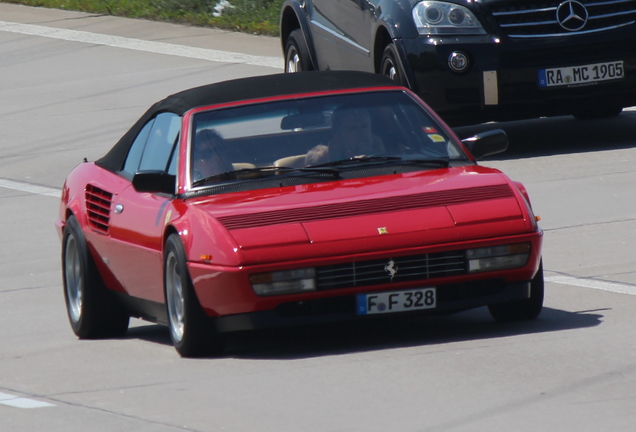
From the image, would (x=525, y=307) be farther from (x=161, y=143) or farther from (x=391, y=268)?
(x=161, y=143)

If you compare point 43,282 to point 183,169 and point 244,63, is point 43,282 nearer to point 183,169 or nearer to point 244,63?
point 183,169

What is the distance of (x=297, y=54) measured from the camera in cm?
1520

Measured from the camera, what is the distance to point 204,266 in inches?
264

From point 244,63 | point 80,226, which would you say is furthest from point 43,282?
point 244,63

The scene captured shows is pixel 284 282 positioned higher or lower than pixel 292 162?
lower

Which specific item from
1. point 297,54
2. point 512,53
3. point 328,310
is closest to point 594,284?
point 328,310

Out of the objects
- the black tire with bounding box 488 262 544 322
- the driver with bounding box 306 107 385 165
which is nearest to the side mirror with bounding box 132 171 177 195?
the driver with bounding box 306 107 385 165

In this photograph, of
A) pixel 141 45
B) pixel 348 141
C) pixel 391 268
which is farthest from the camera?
pixel 141 45

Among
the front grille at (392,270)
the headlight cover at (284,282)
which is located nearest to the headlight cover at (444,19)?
the front grille at (392,270)

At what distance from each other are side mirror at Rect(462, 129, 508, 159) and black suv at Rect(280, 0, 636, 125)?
432 cm

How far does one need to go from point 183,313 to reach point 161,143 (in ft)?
4.36

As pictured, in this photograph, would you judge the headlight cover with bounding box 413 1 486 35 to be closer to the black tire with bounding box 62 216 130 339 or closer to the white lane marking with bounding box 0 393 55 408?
the black tire with bounding box 62 216 130 339

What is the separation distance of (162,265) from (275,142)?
33.3 inches

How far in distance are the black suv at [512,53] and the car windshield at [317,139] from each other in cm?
445
